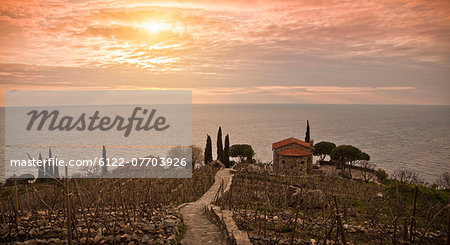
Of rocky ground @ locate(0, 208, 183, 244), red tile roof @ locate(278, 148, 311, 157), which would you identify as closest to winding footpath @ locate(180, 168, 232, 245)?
rocky ground @ locate(0, 208, 183, 244)

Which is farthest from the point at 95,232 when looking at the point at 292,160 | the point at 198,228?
the point at 292,160

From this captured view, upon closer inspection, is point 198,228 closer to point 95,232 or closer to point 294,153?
point 95,232

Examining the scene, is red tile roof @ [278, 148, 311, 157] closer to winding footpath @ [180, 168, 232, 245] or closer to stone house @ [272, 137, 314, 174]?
stone house @ [272, 137, 314, 174]

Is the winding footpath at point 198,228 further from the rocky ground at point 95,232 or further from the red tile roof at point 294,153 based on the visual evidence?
the red tile roof at point 294,153

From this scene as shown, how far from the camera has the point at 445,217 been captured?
13922mm

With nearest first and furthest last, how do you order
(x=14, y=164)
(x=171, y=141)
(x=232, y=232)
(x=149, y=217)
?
1. (x=232, y=232)
2. (x=149, y=217)
3. (x=14, y=164)
4. (x=171, y=141)

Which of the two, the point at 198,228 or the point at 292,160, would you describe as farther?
the point at 292,160

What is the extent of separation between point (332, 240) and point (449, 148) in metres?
106

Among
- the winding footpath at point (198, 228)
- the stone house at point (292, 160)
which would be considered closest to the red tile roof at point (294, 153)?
the stone house at point (292, 160)

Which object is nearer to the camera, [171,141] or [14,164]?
[14,164]

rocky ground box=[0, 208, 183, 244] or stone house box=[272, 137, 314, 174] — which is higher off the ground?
rocky ground box=[0, 208, 183, 244]

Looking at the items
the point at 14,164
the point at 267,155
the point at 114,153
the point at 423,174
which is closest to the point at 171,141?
the point at 114,153

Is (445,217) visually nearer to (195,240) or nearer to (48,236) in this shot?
(195,240)

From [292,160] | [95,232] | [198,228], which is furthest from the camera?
[292,160]
